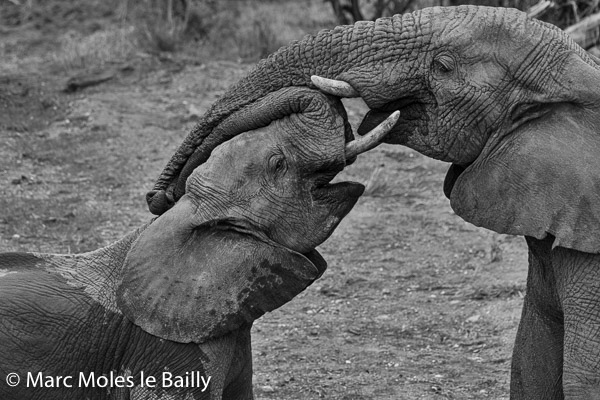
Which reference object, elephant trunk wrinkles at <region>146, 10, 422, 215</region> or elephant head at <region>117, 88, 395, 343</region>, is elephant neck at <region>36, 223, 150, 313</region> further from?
A: elephant trunk wrinkles at <region>146, 10, 422, 215</region>

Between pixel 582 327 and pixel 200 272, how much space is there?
1462mm

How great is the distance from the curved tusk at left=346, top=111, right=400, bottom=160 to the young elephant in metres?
0.01

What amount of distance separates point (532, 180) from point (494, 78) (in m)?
0.42

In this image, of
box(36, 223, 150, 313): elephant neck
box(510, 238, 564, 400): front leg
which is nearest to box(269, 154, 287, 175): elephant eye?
box(36, 223, 150, 313): elephant neck

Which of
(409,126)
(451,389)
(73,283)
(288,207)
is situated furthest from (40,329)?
(451,389)

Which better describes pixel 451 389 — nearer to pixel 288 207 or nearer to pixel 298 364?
pixel 298 364

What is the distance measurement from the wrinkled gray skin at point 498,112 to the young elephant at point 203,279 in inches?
7.2

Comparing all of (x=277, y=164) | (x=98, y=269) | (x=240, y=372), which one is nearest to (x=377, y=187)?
(x=240, y=372)

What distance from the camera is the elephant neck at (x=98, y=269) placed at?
17.8ft

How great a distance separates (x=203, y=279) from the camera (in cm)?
518

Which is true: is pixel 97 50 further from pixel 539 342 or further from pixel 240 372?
pixel 539 342

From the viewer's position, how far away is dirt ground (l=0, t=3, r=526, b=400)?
7.38m

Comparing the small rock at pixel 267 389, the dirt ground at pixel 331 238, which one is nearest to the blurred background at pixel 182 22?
the dirt ground at pixel 331 238

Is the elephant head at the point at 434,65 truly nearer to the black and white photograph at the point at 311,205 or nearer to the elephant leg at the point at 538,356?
the black and white photograph at the point at 311,205
